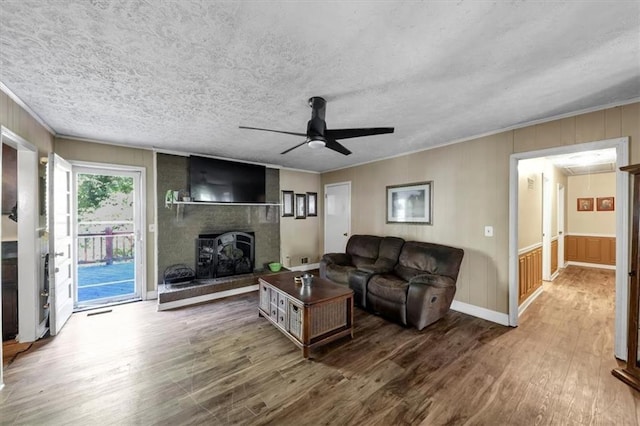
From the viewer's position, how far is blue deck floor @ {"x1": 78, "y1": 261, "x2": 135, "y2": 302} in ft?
13.1

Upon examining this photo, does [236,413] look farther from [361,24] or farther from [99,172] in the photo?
[99,172]

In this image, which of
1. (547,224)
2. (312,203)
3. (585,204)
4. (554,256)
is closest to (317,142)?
(312,203)

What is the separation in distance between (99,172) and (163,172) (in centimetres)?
80

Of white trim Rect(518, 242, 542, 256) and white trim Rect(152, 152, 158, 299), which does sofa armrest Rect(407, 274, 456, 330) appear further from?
white trim Rect(152, 152, 158, 299)

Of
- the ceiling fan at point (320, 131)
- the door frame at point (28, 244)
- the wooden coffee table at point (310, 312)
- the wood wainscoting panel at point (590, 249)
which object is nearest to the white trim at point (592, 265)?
the wood wainscoting panel at point (590, 249)

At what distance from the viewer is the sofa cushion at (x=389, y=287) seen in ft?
9.83

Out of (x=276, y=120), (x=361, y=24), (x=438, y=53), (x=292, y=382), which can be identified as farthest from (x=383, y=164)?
(x=292, y=382)

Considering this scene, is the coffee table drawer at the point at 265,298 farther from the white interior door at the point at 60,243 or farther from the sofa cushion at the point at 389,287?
the white interior door at the point at 60,243

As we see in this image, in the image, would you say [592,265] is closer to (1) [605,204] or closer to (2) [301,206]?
(1) [605,204]

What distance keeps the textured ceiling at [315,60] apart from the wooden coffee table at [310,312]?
1.87 metres

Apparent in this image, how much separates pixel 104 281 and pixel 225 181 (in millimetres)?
3000

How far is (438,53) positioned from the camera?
5.22 ft

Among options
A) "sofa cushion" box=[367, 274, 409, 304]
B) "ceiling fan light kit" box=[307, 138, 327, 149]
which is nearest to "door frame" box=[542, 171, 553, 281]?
"sofa cushion" box=[367, 274, 409, 304]

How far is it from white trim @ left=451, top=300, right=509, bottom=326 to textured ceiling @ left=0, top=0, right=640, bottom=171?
232 cm
